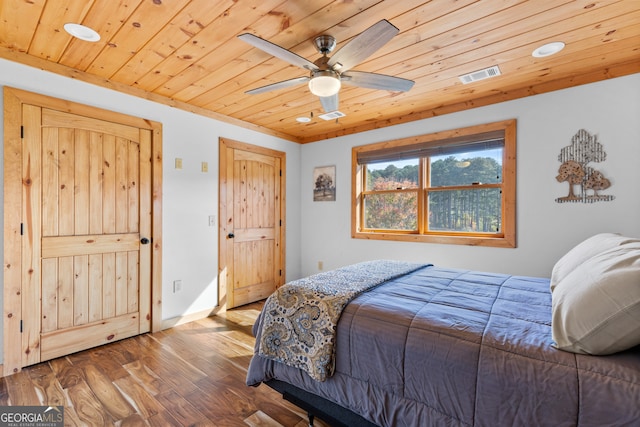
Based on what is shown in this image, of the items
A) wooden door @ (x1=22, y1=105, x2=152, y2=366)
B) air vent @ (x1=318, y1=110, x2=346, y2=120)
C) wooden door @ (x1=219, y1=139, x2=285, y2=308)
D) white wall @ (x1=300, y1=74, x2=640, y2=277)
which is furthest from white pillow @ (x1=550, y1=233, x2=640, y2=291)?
wooden door @ (x1=22, y1=105, x2=152, y2=366)

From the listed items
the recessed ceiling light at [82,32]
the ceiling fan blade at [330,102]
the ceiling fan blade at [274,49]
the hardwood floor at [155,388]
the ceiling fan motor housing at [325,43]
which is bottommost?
the hardwood floor at [155,388]

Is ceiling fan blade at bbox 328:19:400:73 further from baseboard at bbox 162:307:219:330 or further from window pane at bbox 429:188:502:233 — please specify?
baseboard at bbox 162:307:219:330

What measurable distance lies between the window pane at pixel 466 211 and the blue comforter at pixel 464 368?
60.3 inches

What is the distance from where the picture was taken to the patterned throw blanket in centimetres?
153

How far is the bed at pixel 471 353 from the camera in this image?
1.00 m

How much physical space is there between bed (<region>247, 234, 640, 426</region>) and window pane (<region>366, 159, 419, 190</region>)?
2.05 m

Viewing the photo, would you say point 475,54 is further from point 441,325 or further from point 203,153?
point 203,153

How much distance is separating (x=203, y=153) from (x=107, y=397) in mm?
2464

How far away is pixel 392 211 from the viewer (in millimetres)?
3975

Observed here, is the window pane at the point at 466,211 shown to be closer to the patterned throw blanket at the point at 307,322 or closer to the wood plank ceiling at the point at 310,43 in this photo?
the wood plank ceiling at the point at 310,43

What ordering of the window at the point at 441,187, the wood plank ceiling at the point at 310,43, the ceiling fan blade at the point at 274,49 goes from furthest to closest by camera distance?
the window at the point at 441,187 → the wood plank ceiling at the point at 310,43 → the ceiling fan blade at the point at 274,49

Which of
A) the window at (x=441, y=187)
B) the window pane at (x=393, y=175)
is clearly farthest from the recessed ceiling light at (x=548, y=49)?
the window pane at (x=393, y=175)

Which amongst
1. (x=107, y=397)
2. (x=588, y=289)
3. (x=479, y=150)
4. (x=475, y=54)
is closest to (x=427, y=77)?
(x=475, y=54)

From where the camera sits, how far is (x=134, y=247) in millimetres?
2955
